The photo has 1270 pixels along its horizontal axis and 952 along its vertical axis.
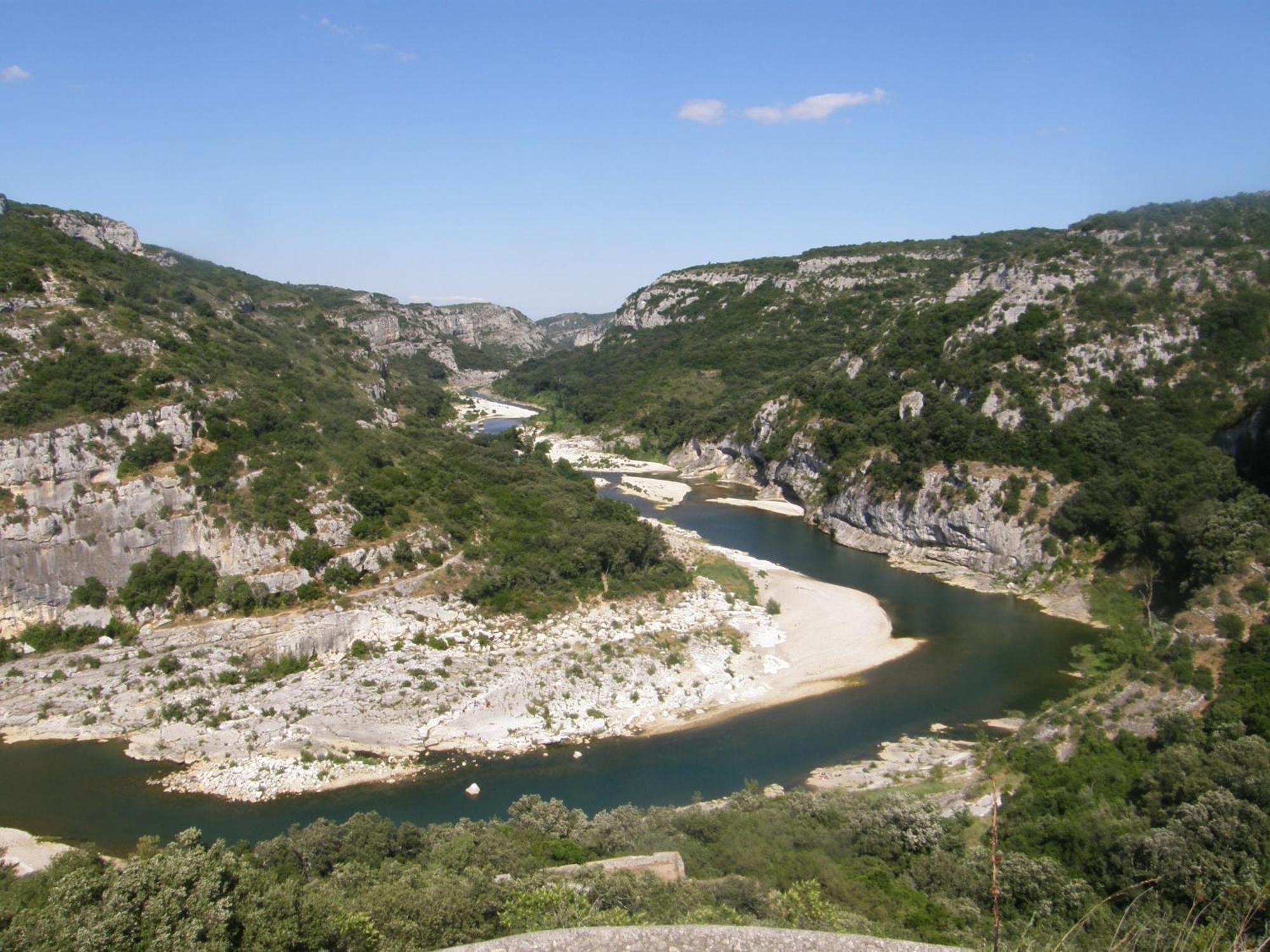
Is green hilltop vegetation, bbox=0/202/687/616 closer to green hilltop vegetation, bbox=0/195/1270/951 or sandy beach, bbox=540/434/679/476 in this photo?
green hilltop vegetation, bbox=0/195/1270/951

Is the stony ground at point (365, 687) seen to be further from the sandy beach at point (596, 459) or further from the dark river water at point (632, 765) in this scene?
the sandy beach at point (596, 459)

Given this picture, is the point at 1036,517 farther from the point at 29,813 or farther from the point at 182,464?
the point at 29,813

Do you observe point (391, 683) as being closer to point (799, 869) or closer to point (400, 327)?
point (799, 869)

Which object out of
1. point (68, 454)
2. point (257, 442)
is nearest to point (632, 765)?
point (257, 442)

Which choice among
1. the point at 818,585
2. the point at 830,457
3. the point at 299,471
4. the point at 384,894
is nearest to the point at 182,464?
the point at 299,471

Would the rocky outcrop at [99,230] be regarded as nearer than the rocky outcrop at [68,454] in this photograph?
No

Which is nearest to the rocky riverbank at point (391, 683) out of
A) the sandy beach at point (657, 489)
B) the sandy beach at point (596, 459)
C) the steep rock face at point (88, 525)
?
the steep rock face at point (88, 525)
